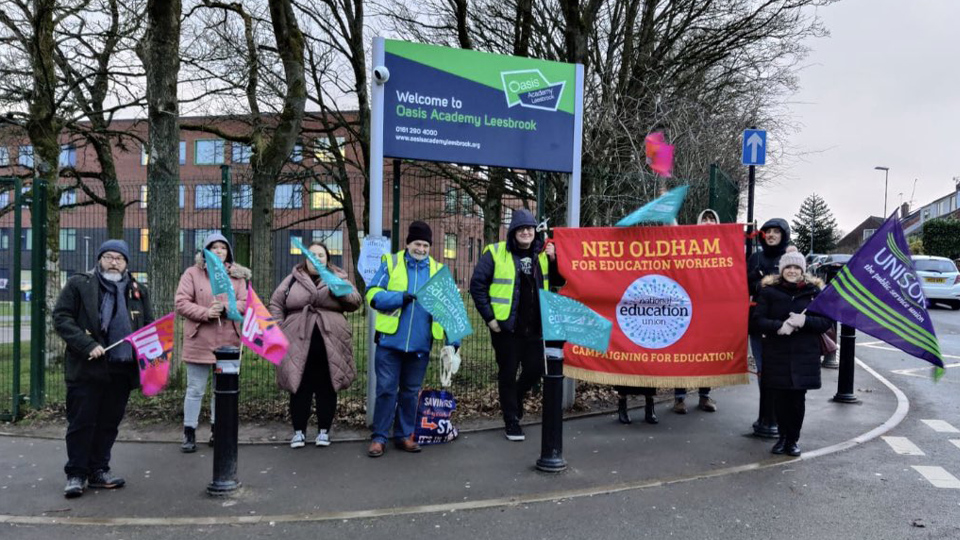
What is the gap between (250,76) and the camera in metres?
14.4

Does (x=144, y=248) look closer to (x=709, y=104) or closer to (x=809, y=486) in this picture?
(x=809, y=486)

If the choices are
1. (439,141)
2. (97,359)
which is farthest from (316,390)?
(439,141)

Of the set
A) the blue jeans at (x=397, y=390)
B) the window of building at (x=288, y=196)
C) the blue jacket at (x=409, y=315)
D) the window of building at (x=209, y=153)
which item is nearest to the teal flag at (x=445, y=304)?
the blue jacket at (x=409, y=315)

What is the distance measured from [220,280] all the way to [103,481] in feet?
5.63

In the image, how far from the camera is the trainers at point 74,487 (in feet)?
15.9

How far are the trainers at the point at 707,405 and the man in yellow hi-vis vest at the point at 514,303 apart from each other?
2.24m

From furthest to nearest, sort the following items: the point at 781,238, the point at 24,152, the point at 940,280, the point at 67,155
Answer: the point at 67,155 < the point at 940,280 < the point at 24,152 < the point at 781,238

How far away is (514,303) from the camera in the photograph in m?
6.16

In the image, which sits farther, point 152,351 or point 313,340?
point 313,340

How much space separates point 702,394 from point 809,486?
8.22 ft

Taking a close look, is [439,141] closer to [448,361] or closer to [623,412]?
[448,361]

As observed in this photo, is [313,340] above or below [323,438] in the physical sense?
above

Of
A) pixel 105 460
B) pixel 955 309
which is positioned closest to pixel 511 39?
→ pixel 105 460

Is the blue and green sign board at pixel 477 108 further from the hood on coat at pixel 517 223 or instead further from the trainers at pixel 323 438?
the trainers at pixel 323 438
